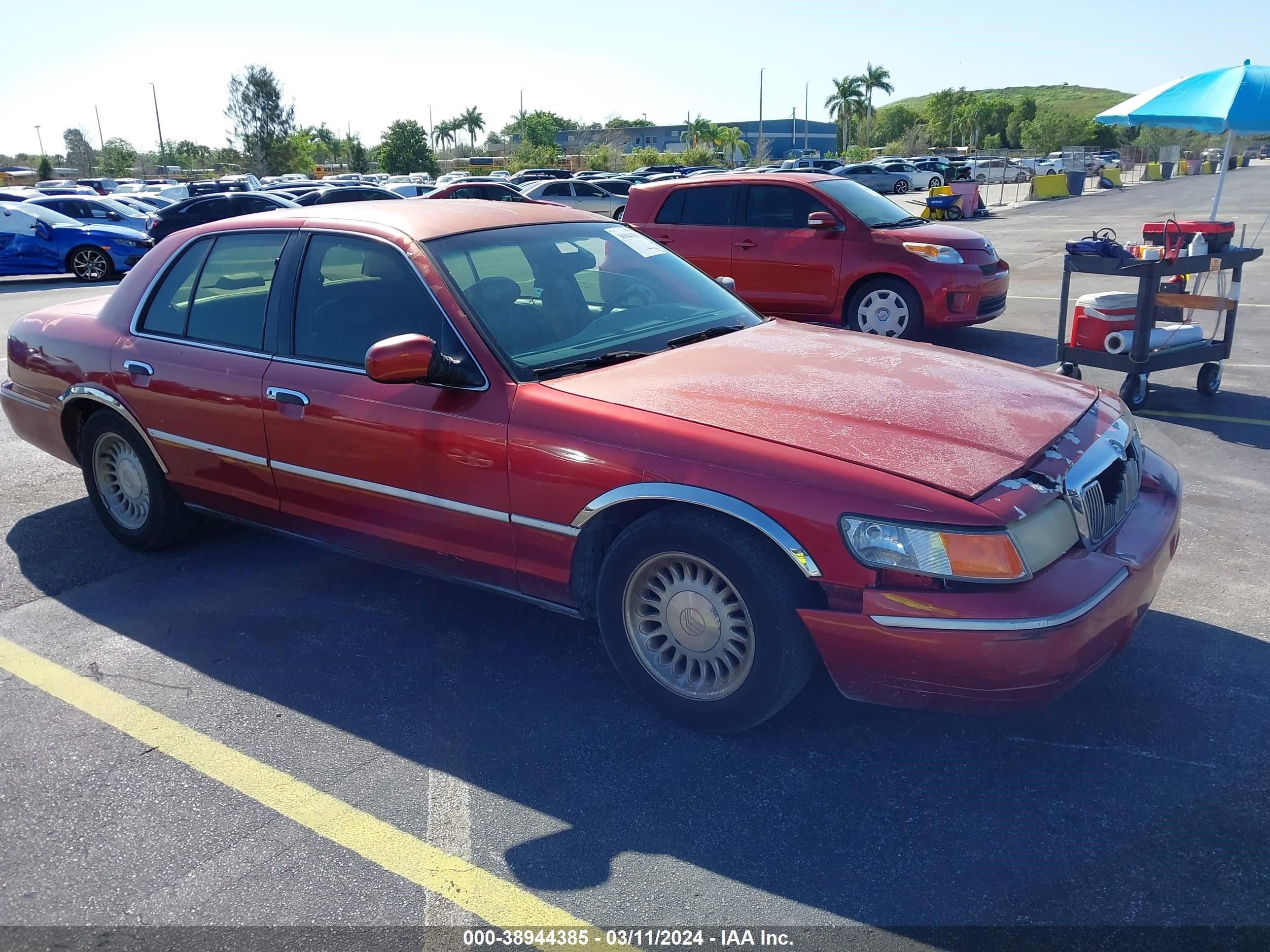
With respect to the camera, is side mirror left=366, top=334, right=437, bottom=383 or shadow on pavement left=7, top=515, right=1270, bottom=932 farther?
side mirror left=366, top=334, right=437, bottom=383

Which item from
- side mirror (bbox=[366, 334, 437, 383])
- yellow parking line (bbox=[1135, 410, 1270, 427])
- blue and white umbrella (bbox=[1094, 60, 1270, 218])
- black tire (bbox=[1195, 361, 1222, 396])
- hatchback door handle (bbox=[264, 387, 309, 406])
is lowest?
yellow parking line (bbox=[1135, 410, 1270, 427])

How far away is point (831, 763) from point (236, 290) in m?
3.17

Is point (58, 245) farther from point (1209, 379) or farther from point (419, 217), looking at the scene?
point (1209, 379)

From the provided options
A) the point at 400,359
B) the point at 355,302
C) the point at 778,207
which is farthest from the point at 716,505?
the point at 778,207

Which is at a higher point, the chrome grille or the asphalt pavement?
the chrome grille

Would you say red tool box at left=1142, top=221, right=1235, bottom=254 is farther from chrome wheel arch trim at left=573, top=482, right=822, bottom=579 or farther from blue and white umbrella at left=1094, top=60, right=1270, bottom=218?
chrome wheel arch trim at left=573, top=482, right=822, bottom=579

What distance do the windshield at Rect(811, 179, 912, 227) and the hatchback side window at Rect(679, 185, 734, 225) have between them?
90 cm

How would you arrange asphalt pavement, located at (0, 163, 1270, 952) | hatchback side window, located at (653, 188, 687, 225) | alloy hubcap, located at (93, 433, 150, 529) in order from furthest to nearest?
hatchback side window, located at (653, 188, 687, 225) → alloy hubcap, located at (93, 433, 150, 529) → asphalt pavement, located at (0, 163, 1270, 952)

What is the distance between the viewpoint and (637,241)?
457cm

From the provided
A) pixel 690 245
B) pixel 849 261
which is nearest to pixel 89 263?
pixel 690 245

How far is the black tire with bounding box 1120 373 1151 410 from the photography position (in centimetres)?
702

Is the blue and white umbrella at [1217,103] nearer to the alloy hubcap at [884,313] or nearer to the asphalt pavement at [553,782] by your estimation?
the alloy hubcap at [884,313]

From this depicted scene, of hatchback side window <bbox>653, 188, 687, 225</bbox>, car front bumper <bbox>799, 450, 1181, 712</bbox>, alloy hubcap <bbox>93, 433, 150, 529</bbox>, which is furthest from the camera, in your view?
hatchback side window <bbox>653, 188, 687, 225</bbox>

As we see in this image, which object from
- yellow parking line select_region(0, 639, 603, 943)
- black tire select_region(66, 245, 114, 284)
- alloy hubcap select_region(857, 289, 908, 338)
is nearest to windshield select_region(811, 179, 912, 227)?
alloy hubcap select_region(857, 289, 908, 338)
